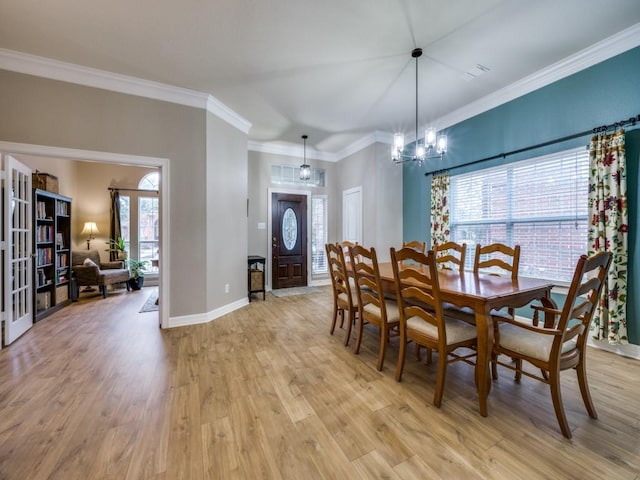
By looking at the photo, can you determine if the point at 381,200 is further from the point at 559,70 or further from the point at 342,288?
the point at 559,70

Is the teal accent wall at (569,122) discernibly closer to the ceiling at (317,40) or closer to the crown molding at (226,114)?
the ceiling at (317,40)

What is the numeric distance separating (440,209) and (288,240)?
10.0ft

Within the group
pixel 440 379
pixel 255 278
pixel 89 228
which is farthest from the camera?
pixel 89 228

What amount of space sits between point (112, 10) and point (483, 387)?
3.94 m

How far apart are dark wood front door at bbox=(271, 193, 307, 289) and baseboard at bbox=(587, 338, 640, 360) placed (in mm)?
4464

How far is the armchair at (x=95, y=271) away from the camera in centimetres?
473

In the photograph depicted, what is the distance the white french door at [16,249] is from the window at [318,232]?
4.40m

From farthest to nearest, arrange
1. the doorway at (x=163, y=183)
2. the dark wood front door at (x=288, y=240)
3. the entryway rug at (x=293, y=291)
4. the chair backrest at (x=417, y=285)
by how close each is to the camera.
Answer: the dark wood front door at (x=288, y=240), the entryway rug at (x=293, y=291), the doorway at (x=163, y=183), the chair backrest at (x=417, y=285)

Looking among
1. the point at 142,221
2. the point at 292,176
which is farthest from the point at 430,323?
the point at 142,221

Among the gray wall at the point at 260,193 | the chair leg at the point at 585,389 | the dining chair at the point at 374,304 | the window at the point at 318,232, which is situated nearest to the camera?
the chair leg at the point at 585,389

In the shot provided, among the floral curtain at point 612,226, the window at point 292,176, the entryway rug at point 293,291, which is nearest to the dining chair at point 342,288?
the entryway rug at point 293,291

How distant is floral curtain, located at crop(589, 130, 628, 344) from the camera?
2.46 m

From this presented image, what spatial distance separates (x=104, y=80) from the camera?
2.99 meters

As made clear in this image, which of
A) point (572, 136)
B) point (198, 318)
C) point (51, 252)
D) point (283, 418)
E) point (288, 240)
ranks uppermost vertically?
point (572, 136)
